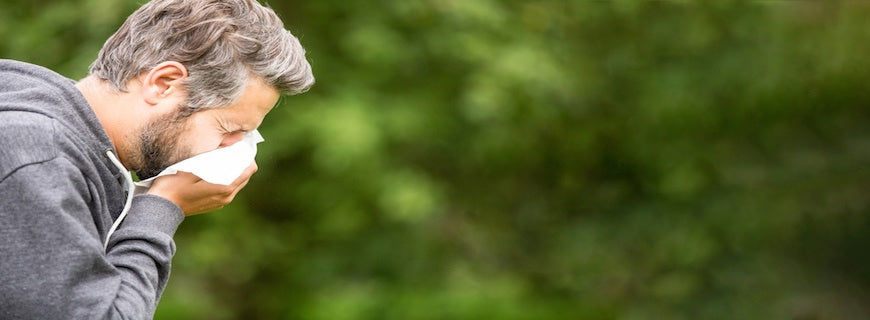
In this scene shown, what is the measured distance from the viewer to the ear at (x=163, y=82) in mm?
2074

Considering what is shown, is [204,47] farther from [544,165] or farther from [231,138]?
[544,165]

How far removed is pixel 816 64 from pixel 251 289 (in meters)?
3.80

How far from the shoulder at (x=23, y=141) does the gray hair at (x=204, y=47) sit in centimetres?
31

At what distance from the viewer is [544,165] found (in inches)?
267

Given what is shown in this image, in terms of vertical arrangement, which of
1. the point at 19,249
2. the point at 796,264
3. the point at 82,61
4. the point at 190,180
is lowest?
the point at 19,249

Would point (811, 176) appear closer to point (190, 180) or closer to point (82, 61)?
point (82, 61)

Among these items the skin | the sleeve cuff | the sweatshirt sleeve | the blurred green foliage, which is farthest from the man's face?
the blurred green foliage

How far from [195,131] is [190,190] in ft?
0.42

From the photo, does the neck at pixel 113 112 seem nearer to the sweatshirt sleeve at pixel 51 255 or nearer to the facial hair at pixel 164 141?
the facial hair at pixel 164 141

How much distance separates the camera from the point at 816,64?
6.48 metres

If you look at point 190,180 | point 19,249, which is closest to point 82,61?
point 190,180

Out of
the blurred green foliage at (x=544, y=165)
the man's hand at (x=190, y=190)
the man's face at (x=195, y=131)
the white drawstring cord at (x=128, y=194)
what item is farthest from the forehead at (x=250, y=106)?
the blurred green foliage at (x=544, y=165)

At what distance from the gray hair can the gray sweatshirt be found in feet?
0.58

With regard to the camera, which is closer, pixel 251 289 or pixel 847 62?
pixel 251 289
